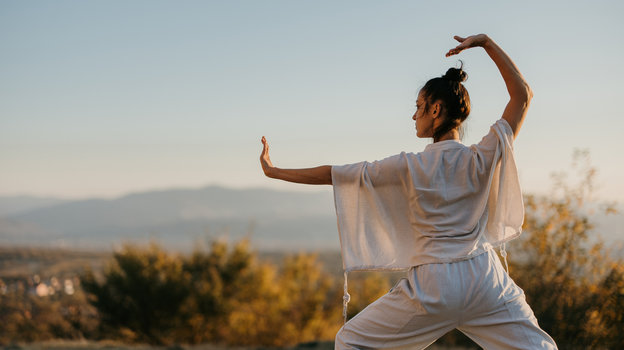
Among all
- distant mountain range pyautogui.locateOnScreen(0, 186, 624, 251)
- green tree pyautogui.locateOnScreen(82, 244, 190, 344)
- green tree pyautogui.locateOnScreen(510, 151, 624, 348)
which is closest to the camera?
green tree pyautogui.locateOnScreen(510, 151, 624, 348)

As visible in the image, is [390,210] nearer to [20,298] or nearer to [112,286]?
[112,286]

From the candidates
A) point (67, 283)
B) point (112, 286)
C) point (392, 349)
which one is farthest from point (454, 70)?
point (67, 283)

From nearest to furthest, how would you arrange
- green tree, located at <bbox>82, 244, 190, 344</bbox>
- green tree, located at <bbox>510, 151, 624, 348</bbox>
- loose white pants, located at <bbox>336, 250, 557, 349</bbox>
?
loose white pants, located at <bbox>336, 250, 557, 349</bbox> → green tree, located at <bbox>510, 151, 624, 348</bbox> → green tree, located at <bbox>82, 244, 190, 344</bbox>

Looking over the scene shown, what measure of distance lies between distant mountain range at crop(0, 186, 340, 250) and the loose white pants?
344 feet

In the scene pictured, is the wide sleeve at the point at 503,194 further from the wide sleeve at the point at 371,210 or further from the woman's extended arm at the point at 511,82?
the wide sleeve at the point at 371,210

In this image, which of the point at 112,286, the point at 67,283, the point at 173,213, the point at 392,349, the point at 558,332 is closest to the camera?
the point at 392,349

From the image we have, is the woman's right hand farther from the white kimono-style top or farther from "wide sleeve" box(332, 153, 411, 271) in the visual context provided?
"wide sleeve" box(332, 153, 411, 271)

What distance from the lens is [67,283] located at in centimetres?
2458

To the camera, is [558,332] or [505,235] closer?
[505,235]

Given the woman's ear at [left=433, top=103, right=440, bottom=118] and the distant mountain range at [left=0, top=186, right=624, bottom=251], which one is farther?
the distant mountain range at [left=0, top=186, right=624, bottom=251]

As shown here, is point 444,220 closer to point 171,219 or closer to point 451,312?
point 451,312

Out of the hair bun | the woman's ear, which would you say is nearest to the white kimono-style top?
the woman's ear

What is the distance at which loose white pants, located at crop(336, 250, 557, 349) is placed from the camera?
207cm

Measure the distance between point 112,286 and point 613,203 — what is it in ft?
43.3
